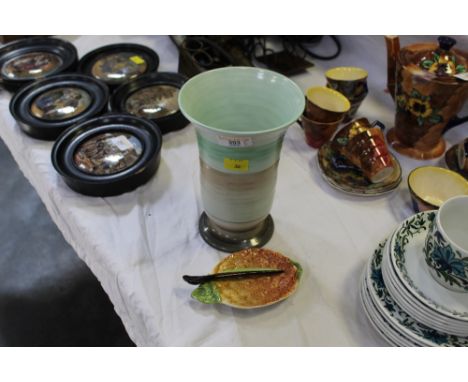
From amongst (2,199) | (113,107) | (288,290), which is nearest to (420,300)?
(288,290)

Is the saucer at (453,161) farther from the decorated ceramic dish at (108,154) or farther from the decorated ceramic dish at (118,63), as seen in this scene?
the decorated ceramic dish at (118,63)

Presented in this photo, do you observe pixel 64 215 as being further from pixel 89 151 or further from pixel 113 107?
pixel 113 107

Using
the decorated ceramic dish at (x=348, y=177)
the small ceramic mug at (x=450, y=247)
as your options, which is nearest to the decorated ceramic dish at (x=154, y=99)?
the decorated ceramic dish at (x=348, y=177)

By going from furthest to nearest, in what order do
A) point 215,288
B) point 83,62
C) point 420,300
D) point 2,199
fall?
point 2,199, point 83,62, point 215,288, point 420,300

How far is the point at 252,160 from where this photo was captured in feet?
1.67

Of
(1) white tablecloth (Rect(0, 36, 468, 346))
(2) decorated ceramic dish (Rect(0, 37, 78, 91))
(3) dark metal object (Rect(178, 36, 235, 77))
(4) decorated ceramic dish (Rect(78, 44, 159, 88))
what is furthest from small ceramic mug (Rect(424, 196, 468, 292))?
(2) decorated ceramic dish (Rect(0, 37, 78, 91))

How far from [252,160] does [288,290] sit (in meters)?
0.20

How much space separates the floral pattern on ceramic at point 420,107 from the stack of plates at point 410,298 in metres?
0.27

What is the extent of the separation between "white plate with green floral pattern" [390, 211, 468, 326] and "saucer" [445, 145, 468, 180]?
24 cm

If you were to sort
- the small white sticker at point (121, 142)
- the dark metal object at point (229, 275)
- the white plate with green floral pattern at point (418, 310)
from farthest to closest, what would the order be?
1. the small white sticker at point (121, 142)
2. the dark metal object at point (229, 275)
3. the white plate with green floral pattern at point (418, 310)

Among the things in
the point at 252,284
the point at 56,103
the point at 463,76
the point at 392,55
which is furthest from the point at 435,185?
the point at 56,103

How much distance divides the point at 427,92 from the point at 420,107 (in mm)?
39

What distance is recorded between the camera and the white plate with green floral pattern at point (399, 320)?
47cm

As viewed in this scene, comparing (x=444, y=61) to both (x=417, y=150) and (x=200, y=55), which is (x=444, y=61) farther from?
(x=200, y=55)
